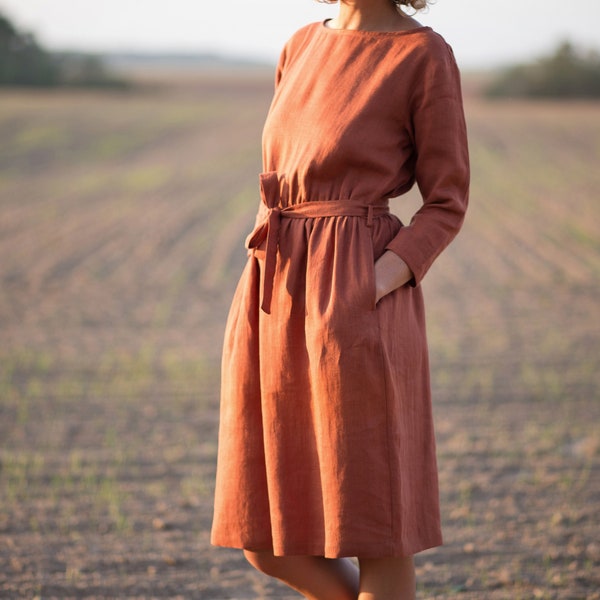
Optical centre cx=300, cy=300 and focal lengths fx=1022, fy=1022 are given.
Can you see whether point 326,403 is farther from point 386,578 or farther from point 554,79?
point 554,79

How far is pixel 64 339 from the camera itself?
783 centimetres

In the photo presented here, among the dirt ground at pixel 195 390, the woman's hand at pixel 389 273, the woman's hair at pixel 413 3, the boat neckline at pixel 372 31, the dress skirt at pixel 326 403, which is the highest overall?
the woman's hair at pixel 413 3

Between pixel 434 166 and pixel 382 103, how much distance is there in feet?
0.62

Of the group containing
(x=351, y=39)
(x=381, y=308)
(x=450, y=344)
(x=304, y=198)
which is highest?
(x=351, y=39)

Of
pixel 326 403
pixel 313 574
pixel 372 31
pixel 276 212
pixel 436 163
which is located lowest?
pixel 313 574

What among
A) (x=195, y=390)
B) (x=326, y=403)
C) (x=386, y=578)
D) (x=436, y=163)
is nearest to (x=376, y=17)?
(x=436, y=163)

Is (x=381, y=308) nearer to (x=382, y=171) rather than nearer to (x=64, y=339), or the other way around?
(x=382, y=171)

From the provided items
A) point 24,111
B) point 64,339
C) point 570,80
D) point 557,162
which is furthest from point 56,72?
point 64,339

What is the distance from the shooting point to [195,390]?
6504mm

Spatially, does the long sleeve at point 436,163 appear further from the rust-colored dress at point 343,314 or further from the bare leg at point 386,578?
the bare leg at point 386,578

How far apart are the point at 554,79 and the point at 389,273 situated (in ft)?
132

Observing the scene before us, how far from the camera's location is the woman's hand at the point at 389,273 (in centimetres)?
231

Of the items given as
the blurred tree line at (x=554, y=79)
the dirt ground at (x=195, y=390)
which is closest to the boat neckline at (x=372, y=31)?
the dirt ground at (x=195, y=390)

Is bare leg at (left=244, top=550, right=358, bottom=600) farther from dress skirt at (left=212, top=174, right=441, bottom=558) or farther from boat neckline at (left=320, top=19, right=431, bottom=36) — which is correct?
boat neckline at (left=320, top=19, right=431, bottom=36)
